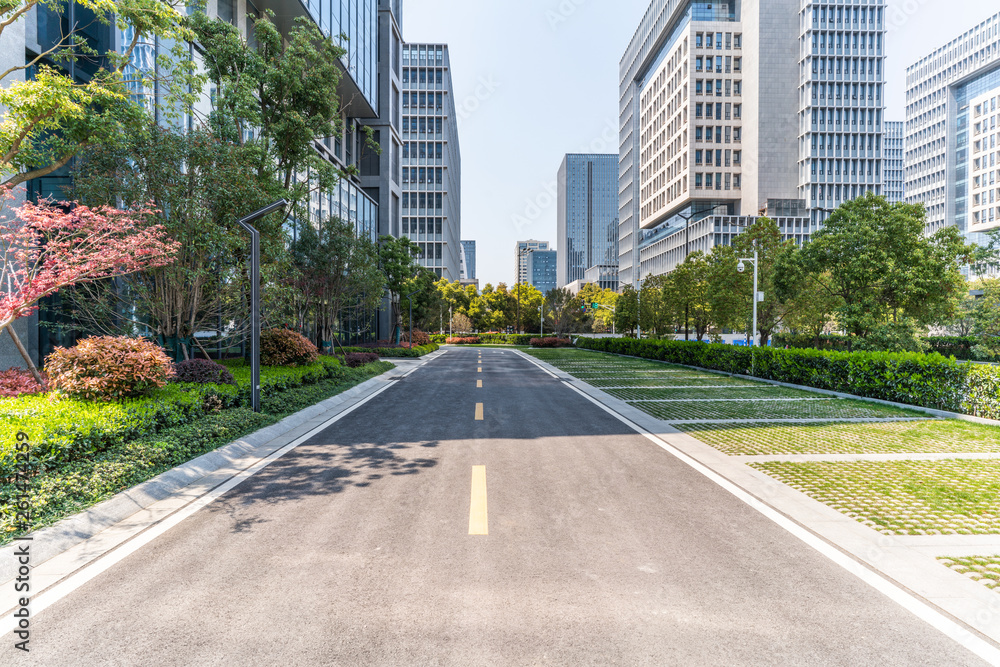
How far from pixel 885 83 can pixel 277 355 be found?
9699cm

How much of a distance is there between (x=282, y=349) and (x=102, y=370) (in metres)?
7.71

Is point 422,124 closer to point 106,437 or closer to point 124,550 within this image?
point 106,437

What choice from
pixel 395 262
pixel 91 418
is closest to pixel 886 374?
pixel 91 418

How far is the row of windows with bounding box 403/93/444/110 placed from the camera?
269ft

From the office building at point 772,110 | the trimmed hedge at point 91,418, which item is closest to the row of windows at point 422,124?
the office building at point 772,110

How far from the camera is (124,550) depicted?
4555 mm

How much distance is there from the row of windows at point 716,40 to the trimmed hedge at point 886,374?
251 ft

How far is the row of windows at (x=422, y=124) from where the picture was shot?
8138 centimetres

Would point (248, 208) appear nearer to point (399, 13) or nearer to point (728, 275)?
point (728, 275)

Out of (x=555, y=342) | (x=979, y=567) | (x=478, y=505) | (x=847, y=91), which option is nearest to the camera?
(x=979, y=567)

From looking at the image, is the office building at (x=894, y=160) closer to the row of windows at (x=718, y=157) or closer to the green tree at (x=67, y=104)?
the row of windows at (x=718, y=157)

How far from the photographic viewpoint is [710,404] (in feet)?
43.3

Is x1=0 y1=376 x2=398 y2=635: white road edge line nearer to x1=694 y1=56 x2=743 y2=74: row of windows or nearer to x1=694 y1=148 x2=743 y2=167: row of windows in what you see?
x1=694 y1=148 x2=743 y2=167: row of windows

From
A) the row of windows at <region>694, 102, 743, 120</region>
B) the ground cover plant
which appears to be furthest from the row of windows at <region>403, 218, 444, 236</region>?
the ground cover plant
